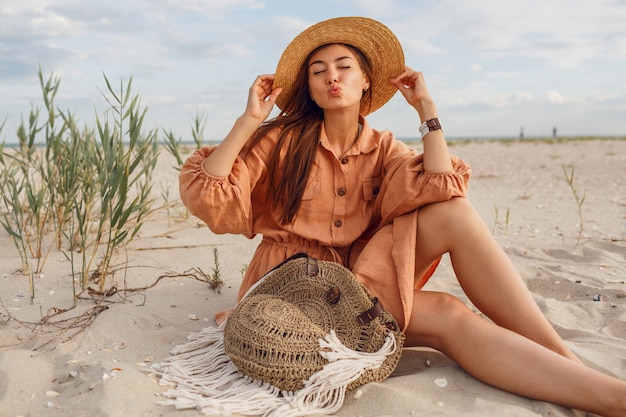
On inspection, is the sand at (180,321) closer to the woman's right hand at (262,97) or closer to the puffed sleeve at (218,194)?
the puffed sleeve at (218,194)

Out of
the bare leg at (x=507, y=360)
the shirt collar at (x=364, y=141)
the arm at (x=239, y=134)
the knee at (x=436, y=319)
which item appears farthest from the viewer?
the shirt collar at (x=364, y=141)

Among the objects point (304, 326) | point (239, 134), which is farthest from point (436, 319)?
point (239, 134)

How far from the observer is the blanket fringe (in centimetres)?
199

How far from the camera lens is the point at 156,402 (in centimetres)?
201

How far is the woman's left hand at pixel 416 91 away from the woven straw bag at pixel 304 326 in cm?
81

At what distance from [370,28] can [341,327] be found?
1359mm

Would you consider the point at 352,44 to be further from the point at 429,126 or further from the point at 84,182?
the point at 84,182

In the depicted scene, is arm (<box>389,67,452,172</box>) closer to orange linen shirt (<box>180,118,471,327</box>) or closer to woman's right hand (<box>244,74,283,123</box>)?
orange linen shirt (<box>180,118,471,327</box>)

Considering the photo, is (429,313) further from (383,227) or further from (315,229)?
(315,229)

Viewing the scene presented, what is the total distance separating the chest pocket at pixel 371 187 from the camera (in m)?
2.69

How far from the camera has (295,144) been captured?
8.91 ft

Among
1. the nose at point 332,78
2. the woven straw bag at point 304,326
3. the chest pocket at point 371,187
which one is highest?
the nose at point 332,78

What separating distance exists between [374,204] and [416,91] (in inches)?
21.0

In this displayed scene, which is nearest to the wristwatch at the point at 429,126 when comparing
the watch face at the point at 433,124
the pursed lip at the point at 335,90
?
the watch face at the point at 433,124
